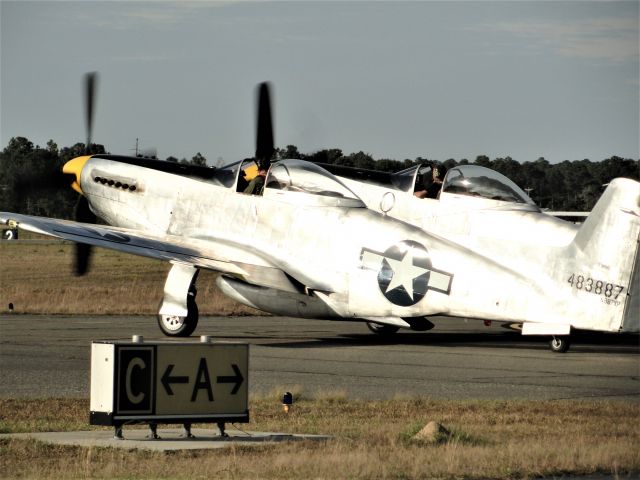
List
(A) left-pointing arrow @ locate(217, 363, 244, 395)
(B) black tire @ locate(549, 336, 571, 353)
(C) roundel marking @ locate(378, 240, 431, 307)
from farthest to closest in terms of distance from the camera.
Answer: (B) black tire @ locate(549, 336, 571, 353), (C) roundel marking @ locate(378, 240, 431, 307), (A) left-pointing arrow @ locate(217, 363, 244, 395)

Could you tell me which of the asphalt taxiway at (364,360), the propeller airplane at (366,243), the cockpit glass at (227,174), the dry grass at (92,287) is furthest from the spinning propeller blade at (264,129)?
the dry grass at (92,287)

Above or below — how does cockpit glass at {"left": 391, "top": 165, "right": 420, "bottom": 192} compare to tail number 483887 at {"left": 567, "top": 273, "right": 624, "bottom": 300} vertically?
above

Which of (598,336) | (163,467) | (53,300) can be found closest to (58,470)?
(163,467)

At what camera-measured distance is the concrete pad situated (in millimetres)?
11161

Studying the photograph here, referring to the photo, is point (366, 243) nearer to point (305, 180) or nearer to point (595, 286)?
point (305, 180)

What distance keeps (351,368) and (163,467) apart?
939 centimetres

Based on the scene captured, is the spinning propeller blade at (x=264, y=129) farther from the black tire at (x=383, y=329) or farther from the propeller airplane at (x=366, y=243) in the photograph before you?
the black tire at (x=383, y=329)

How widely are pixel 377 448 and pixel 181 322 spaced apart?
11991mm

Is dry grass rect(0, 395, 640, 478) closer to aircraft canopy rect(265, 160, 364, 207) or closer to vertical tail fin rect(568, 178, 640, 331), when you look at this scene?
vertical tail fin rect(568, 178, 640, 331)

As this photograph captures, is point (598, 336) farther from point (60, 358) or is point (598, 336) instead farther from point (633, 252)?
point (60, 358)

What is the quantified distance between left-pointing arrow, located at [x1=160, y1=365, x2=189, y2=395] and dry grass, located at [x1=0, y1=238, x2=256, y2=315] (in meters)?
19.8

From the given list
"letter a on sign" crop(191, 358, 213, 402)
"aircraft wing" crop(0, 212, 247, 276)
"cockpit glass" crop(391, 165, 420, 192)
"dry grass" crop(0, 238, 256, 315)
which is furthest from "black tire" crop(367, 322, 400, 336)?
"letter a on sign" crop(191, 358, 213, 402)

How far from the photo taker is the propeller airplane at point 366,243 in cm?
1967

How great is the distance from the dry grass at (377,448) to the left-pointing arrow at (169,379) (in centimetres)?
73
